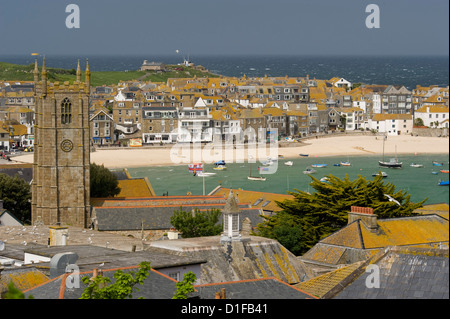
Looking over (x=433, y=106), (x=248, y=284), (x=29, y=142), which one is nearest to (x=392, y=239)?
(x=248, y=284)

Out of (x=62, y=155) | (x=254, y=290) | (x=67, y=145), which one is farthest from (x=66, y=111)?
(x=254, y=290)

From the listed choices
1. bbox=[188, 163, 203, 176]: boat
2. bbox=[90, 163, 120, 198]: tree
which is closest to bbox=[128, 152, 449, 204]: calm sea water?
bbox=[188, 163, 203, 176]: boat

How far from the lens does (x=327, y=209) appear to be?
39656 mm

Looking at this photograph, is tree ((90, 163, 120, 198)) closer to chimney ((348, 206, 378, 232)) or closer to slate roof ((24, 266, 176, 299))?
chimney ((348, 206, 378, 232))

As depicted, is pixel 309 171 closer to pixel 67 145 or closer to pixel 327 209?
pixel 67 145

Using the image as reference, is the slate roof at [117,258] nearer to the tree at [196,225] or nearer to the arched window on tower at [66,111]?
the tree at [196,225]

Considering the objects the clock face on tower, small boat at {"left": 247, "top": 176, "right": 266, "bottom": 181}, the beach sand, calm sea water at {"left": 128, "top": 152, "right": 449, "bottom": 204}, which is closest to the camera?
the clock face on tower

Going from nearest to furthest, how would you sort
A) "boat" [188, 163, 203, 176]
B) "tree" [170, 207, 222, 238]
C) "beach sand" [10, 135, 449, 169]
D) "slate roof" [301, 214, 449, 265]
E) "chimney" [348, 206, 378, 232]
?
"slate roof" [301, 214, 449, 265] → "chimney" [348, 206, 378, 232] → "tree" [170, 207, 222, 238] → "boat" [188, 163, 203, 176] → "beach sand" [10, 135, 449, 169]

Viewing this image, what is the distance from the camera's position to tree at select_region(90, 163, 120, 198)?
56094mm

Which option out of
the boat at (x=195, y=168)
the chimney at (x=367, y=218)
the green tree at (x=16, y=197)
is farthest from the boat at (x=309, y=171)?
the chimney at (x=367, y=218)

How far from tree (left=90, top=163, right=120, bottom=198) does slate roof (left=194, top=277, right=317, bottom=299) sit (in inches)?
1456

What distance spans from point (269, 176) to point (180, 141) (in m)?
31.3

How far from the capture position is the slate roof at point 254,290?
18234 millimetres

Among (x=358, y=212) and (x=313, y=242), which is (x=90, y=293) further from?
(x=313, y=242)
